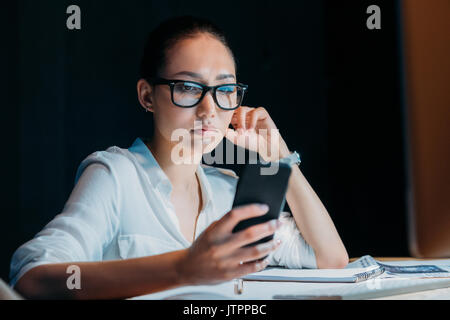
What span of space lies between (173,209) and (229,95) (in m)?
0.38

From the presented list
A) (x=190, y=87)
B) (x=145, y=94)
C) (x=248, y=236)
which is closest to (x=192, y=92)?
(x=190, y=87)

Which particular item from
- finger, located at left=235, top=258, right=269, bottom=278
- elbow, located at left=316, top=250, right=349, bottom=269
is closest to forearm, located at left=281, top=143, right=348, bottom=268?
elbow, located at left=316, top=250, right=349, bottom=269

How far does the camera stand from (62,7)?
7.20ft

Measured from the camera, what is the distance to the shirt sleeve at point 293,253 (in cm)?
131

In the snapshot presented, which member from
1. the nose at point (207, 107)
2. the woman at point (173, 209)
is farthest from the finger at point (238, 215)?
the nose at point (207, 107)

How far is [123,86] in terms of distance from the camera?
219cm

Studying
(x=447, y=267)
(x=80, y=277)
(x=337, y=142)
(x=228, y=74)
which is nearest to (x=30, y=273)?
(x=80, y=277)

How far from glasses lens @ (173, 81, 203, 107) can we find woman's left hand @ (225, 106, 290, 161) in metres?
0.28

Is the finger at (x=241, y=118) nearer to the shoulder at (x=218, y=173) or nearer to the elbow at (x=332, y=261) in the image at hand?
the shoulder at (x=218, y=173)

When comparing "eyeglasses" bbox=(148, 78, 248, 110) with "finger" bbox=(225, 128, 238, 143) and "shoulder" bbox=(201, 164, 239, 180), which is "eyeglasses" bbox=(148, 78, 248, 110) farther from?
"shoulder" bbox=(201, 164, 239, 180)

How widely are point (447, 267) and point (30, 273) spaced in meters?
0.98

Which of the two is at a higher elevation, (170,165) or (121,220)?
(170,165)

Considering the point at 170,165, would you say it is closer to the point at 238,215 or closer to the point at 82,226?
the point at 82,226
